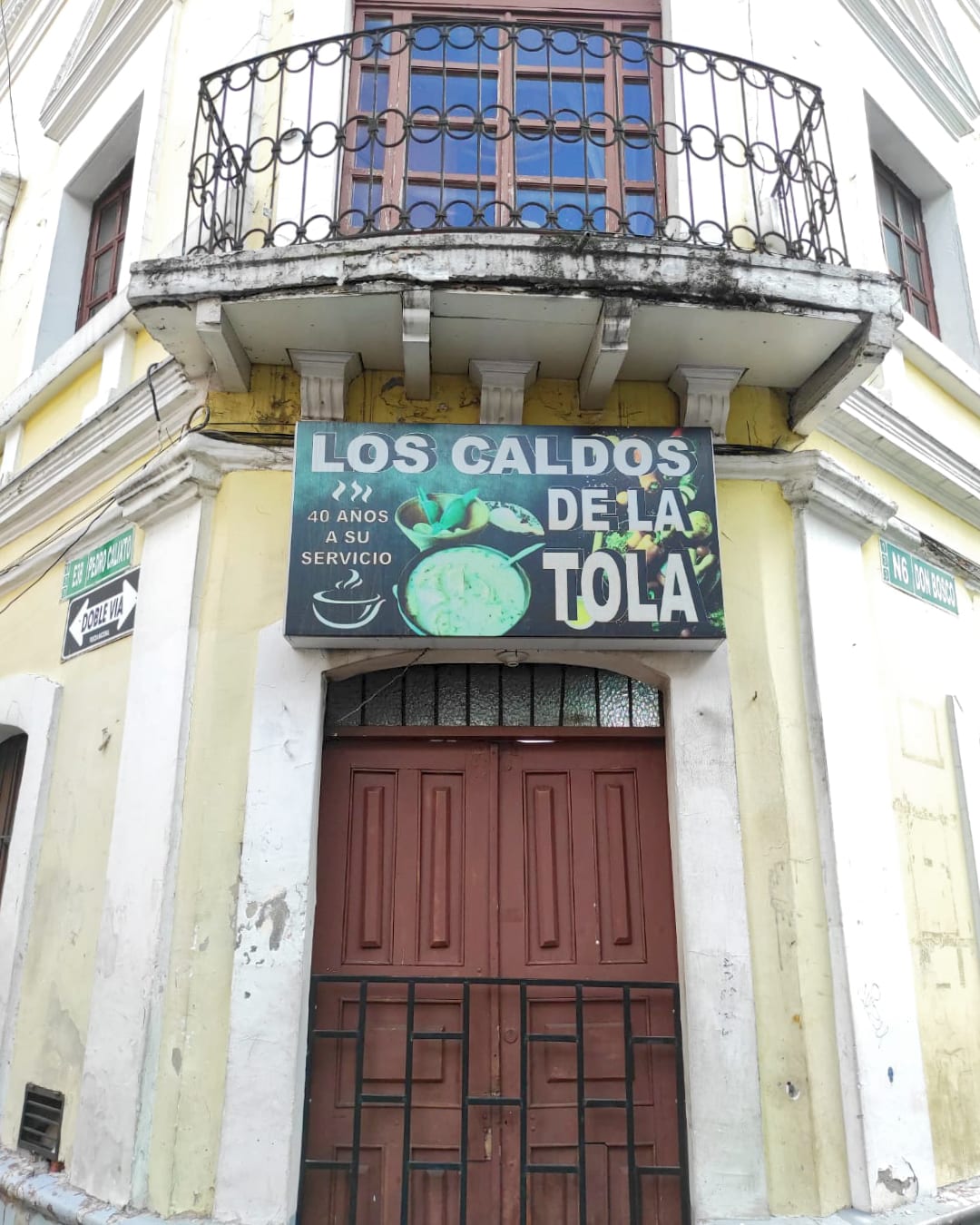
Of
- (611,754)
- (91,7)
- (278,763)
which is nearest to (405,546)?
(278,763)

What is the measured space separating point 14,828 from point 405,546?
8.81ft

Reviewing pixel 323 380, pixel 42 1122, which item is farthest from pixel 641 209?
pixel 42 1122

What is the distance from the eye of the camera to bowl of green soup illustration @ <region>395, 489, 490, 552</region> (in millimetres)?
4211

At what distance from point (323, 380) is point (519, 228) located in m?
1.12

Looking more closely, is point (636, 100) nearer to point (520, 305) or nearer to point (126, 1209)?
point (520, 305)

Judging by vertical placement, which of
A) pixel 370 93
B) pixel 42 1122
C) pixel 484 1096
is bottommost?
pixel 42 1122

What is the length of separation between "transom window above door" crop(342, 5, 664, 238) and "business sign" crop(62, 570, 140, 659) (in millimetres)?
2143

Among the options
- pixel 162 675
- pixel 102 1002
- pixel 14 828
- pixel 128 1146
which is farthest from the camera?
pixel 14 828

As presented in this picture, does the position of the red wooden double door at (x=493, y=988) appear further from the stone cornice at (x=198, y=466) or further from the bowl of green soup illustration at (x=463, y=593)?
the stone cornice at (x=198, y=466)

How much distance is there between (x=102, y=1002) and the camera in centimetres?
399

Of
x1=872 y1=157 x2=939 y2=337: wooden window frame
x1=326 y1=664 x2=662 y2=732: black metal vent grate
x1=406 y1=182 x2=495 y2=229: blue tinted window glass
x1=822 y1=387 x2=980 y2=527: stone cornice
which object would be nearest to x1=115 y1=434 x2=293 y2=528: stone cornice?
x1=326 y1=664 x2=662 y2=732: black metal vent grate

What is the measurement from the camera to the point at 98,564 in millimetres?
5109

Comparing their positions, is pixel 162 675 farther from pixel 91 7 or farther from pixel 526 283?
pixel 91 7

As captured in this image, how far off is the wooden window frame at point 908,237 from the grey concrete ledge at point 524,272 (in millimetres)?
2260
